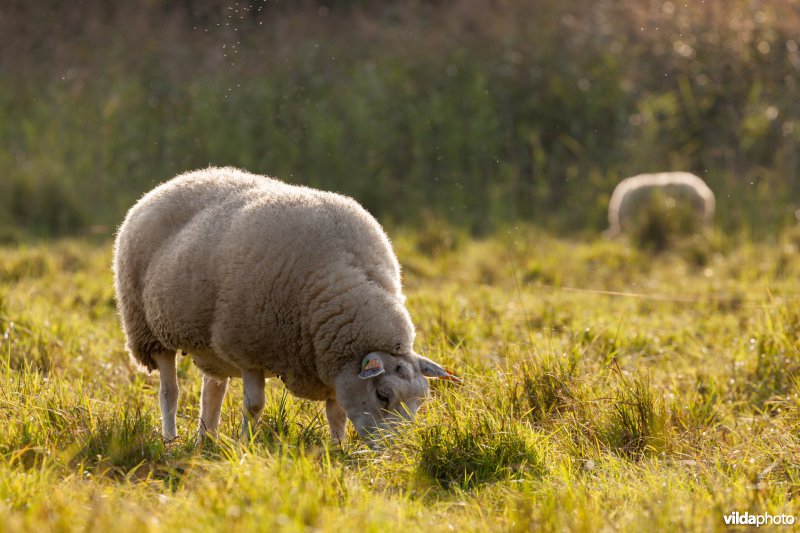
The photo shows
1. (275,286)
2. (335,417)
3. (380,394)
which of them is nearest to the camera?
(380,394)

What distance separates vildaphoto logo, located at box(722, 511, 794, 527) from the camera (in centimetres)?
293

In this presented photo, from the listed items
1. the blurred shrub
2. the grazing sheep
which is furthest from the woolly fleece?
the blurred shrub

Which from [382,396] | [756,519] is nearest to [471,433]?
[382,396]

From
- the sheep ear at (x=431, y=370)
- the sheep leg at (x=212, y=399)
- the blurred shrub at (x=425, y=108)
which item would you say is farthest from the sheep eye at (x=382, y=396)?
the blurred shrub at (x=425, y=108)

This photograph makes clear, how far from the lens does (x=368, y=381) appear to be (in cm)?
382

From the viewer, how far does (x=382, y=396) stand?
3.80m

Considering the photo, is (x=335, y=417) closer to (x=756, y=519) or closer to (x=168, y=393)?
(x=168, y=393)

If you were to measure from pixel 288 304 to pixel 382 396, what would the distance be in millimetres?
526

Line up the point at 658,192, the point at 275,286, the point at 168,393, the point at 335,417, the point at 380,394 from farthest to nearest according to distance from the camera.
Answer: the point at 658,192, the point at 168,393, the point at 335,417, the point at 275,286, the point at 380,394

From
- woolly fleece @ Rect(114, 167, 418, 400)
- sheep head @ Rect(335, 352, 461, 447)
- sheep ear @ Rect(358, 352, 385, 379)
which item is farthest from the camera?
woolly fleece @ Rect(114, 167, 418, 400)

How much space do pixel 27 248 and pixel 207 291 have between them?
496 cm

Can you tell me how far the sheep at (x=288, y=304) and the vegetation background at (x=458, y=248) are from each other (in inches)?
6.8

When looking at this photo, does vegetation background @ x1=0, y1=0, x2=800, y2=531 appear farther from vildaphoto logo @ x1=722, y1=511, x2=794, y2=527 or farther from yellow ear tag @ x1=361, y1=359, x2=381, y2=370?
yellow ear tag @ x1=361, y1=359, x2=381, y2=370

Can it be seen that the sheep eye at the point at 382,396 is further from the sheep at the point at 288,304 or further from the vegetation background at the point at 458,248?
the vegetation background at the point at 458,248
